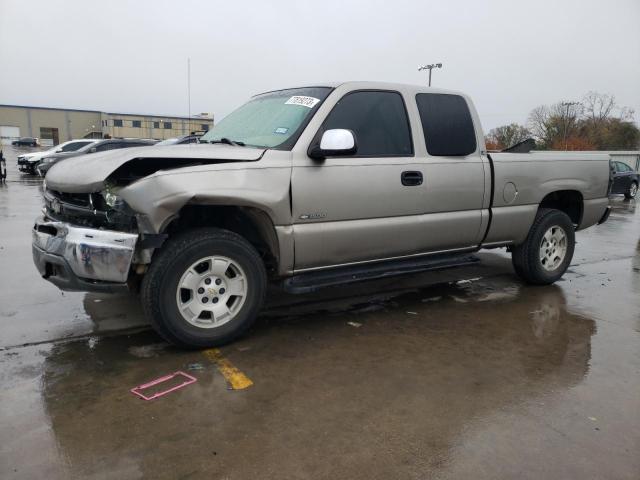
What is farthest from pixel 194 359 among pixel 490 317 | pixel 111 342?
pixel 490 317

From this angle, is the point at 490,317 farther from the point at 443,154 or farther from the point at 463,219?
the point at 443,154

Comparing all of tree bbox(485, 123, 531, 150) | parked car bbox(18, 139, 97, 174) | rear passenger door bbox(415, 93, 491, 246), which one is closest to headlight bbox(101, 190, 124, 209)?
rear passenger door bbox(415, 93, 491, 246)

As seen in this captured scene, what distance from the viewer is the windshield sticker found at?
4115 mm

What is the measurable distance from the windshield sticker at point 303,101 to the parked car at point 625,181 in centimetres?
1849

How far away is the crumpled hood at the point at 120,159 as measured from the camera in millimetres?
3334

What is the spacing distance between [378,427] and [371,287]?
2855 mm

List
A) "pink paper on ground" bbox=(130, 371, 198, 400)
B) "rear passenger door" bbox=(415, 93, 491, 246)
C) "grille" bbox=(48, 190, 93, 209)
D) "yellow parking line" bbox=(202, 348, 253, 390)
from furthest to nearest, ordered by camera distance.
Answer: "rear passenger door" bbox=(415, 93, 491, 246) < "grille" bbox=(48, 190, 93, 209) < "yellow parking line" bbox=(202, 348, 253, 390) < "pink paper on ground" bbox=(130, 371, 198, 400)

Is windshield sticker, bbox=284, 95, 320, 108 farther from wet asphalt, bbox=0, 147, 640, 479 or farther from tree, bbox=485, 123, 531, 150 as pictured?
tree, bbox=485, 123, 531, 150

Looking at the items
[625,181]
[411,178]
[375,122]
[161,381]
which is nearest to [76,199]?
[161,381]

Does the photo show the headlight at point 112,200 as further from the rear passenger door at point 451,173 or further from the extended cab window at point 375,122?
the rear passenger door at point 451,173

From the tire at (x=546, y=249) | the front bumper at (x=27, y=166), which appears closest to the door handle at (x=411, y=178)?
the tire at (x=546, y=249)

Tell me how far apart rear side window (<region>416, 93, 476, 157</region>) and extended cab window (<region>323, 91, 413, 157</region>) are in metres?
0.25

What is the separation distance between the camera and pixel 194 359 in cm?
355

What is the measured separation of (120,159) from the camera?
335 centimetres
